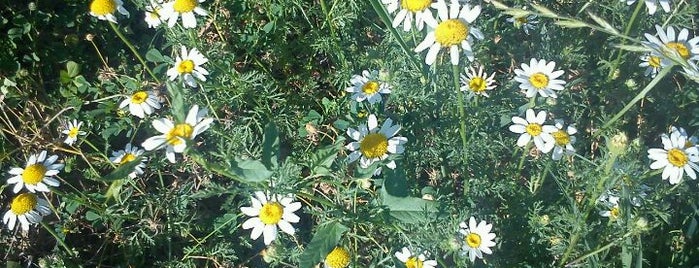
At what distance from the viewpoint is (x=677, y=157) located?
193 centimetres

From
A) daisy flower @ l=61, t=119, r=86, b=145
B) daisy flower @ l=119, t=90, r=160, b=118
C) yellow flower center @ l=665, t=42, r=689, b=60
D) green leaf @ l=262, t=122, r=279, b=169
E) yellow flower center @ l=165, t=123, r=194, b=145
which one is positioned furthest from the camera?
daisy flower @ l=61, t=119, r=86, b=145

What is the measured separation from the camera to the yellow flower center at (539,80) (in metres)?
2.08

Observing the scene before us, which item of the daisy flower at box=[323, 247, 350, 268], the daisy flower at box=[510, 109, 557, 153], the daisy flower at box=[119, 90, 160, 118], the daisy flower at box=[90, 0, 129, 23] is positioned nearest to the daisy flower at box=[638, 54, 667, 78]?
the daisy flower at box=[510, 109, 557, 153]

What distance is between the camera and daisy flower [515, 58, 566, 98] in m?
2.06

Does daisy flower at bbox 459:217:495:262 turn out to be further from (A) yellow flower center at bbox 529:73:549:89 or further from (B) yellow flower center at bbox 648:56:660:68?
(B) yellow flower center at bbox 648:56:660:68

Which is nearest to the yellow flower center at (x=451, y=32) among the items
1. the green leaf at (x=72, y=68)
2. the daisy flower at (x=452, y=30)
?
the daisy flower at (x=452, y=30)

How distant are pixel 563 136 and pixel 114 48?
179cm

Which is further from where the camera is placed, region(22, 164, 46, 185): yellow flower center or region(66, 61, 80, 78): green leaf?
region(66, 61, 80, 78): green leaf

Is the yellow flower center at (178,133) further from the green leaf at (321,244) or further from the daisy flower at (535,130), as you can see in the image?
the daisy flower at (535,130)

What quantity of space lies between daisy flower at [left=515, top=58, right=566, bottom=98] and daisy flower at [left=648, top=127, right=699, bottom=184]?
33 cm

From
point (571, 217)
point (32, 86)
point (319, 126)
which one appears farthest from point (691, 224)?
point (32, 86)

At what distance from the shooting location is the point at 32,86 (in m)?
2.75

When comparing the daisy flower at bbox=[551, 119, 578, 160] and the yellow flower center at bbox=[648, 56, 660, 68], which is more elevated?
the yellow flower center at bbox=[648, 56, 660, 68]

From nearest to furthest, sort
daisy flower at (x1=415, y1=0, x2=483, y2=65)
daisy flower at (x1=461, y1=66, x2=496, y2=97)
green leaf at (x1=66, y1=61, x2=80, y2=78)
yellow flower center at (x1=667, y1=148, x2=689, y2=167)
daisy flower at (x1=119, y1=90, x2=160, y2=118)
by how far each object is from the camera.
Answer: daisy flower at (x1=415, y1=0, x2=483, y2=65)
yellow flower center at (x1=667, y1=148, x2=689, y2=167)
daisy flower at (x1=461, y1=66, x2=496, y2=97)
daisy flower at (x1=119, y1=90, x2=160, y2=118)
green leaf at (x1=66, y1=61, x2=80, y2=78)
